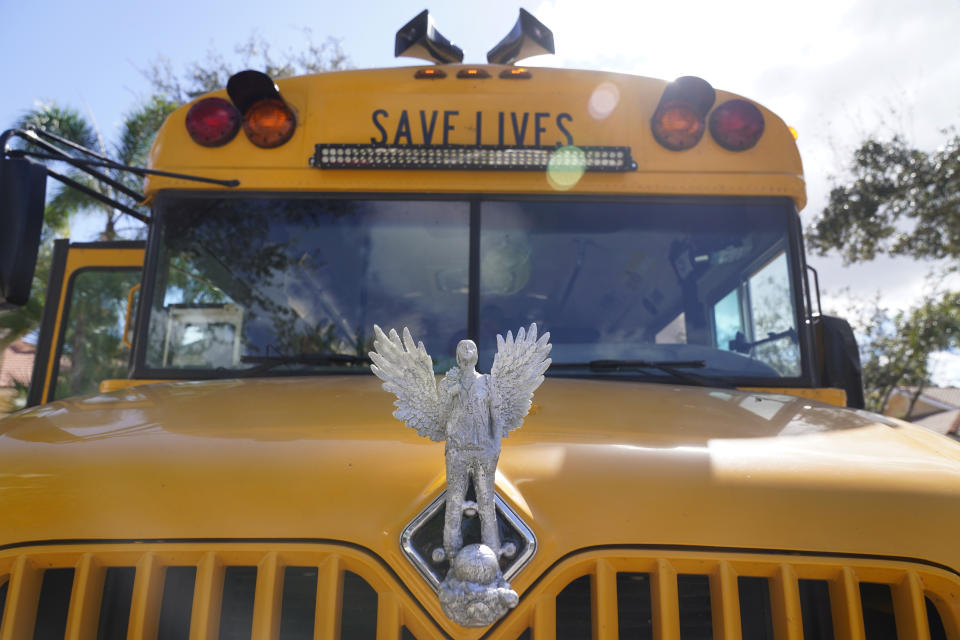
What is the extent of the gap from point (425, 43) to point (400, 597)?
2.14 metres

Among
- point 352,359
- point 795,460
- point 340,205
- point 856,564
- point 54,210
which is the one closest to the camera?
point 856,564

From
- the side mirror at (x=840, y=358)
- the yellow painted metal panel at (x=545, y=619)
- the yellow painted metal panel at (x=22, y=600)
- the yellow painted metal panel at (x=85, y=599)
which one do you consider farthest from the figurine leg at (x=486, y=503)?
the side mirror at (x=840, y=358)

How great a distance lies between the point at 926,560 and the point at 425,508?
823mm

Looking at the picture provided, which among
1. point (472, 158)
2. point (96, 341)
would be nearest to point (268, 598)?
point (472, 158)

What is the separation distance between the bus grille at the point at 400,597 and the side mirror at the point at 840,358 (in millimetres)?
1290

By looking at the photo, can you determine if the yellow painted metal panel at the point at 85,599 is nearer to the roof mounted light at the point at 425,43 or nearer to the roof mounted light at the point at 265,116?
the roof mounted light at the point at 265,116

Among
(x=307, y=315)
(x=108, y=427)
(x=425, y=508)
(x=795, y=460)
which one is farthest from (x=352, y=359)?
(x=795, y=460)

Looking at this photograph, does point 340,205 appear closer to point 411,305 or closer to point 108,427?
point 411,305

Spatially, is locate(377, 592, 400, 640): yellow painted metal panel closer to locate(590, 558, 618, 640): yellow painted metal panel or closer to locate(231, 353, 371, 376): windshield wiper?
locate(590, 558, 618, 640): yellow painted metal panel

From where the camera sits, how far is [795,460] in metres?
1.25

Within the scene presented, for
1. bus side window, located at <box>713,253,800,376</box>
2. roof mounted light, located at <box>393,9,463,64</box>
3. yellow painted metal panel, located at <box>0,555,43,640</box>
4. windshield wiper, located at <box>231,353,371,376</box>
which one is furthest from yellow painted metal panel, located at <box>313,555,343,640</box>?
roof mounted light, located at <box>393,9,463,64</box>

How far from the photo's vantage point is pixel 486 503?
1068 millimetres

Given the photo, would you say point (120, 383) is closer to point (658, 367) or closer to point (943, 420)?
point (658, 367)

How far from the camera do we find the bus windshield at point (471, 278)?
220cm
